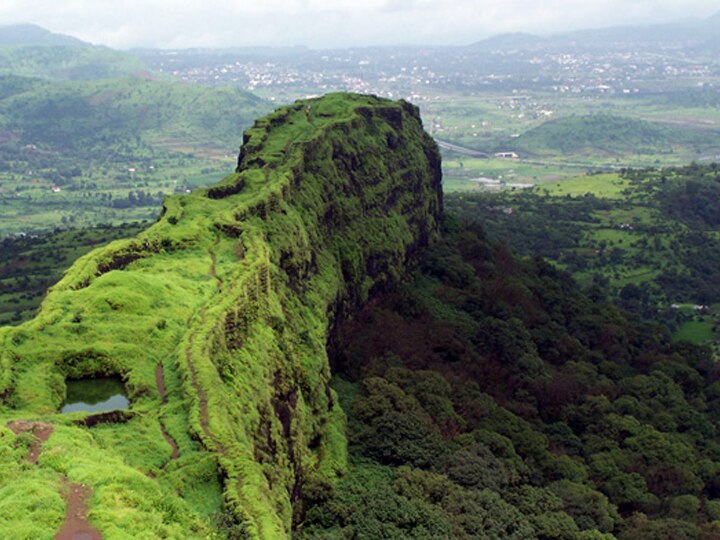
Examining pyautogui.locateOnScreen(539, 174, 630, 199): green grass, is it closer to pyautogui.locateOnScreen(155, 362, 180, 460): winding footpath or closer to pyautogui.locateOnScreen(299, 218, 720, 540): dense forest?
pyautogui.locateOnScreen(299, 218, 720, 540): dense forest

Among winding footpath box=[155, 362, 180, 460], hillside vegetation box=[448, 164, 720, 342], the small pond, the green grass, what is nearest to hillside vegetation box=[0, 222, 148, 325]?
the small pond

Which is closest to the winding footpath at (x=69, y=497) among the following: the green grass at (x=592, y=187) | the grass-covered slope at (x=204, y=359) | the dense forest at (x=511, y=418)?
the grass-covered slope at (x=204, y=359)

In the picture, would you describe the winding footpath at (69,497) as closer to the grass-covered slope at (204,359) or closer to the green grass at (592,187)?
the grass-covered slope at (204,359)

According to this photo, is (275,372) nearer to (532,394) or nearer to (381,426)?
(381,426)

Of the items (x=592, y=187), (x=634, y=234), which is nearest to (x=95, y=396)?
(x=634, y=234)

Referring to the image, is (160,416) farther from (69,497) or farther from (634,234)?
(634,234)
